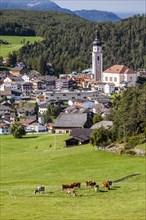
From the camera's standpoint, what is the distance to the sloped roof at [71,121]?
60.8 metres

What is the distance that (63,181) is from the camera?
28.0m

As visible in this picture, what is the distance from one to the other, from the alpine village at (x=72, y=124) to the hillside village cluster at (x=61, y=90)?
0.19m

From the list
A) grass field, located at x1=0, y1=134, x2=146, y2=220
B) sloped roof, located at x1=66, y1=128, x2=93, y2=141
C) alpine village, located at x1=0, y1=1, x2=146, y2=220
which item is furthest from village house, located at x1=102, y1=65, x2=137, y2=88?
sloped roof, located at x1=66, y1=128, x2=93, y2=141

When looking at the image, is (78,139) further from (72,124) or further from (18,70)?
(18,70)

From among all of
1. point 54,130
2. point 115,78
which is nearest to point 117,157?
point 54,130

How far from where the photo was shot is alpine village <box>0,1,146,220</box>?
20.5 metres

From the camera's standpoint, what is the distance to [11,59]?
431 ft

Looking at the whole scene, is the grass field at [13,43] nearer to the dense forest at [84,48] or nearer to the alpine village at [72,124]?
the alpine village at [72,124]

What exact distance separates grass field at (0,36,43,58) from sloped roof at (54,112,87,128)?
8037 cm

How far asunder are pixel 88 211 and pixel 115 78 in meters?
94.7

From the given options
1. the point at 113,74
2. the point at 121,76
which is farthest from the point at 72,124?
the point at 113,74

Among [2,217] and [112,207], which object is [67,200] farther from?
[2,217]

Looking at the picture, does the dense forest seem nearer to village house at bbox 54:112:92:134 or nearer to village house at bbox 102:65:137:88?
village house at bbox 102:65:137:88

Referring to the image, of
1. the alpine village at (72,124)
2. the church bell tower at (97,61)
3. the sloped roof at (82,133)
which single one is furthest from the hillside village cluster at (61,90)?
the sloped roof at (82,133)
